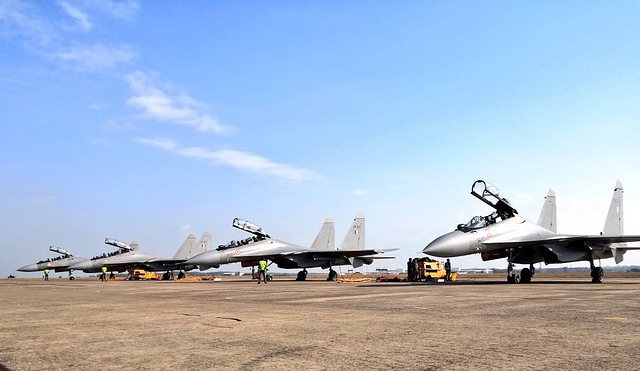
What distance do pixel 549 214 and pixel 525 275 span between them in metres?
5.38

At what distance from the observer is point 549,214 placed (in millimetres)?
28328

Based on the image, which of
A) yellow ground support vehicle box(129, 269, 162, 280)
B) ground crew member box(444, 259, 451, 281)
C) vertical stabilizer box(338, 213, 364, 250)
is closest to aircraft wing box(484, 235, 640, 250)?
ground crew member box(444, 259, 451, 281)

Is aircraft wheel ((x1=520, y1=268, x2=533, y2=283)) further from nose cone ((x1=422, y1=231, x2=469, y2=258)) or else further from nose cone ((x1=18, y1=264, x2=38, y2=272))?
nose cone ((x1=18, y1=264, x2=38, y2=272))

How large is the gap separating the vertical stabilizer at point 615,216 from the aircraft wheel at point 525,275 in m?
7.52

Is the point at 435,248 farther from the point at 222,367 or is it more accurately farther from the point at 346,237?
the point at 346,237

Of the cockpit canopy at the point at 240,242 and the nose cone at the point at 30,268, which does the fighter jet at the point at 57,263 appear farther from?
the cockpit canopy at the point at 240,242

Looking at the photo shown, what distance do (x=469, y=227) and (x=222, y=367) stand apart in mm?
20374

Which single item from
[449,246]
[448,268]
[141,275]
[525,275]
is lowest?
[141,275]

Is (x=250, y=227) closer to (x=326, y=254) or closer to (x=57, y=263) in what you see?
(x=326, y=254)

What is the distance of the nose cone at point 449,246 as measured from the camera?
21.4 metres

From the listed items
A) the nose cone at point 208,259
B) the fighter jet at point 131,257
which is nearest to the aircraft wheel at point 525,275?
the nose cone at point 208,259

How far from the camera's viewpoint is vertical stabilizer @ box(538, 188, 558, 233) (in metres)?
28.3

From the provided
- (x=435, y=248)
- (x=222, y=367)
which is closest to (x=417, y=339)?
(x=222, y=367)

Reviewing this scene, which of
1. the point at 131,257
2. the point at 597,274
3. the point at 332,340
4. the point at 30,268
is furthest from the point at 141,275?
the point at 332,340
